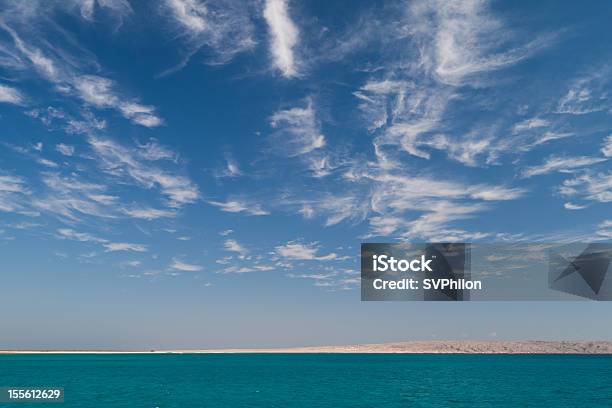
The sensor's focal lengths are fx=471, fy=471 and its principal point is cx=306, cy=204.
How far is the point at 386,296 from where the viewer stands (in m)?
59.7

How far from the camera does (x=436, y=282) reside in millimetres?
59125
